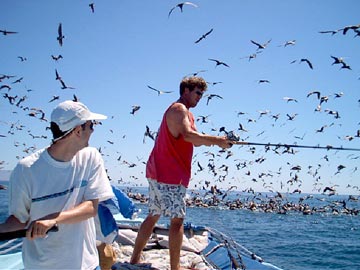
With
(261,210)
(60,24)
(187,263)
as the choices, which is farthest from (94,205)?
(261,210)

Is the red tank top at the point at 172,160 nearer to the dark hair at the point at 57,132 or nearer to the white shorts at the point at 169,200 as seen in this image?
the white shorts at the point at 169,200

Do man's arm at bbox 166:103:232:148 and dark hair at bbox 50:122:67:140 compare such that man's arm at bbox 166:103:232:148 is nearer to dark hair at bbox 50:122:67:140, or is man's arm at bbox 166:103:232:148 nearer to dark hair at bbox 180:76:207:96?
dark hair at bbox 180:76:207:96

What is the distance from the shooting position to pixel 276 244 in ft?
80.6

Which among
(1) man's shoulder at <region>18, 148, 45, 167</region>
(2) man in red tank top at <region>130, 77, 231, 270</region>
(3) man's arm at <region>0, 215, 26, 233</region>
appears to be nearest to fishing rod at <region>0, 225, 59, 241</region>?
(3) man's arm at <region>0, 215, 26, 233</region>

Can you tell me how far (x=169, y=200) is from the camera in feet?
13.0

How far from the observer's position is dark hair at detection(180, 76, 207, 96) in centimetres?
419

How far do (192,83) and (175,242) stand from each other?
1.80 meters

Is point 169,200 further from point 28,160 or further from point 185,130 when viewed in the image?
point 28,160

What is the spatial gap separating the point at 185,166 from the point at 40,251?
2225 mm

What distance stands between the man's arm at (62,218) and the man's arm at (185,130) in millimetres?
1831

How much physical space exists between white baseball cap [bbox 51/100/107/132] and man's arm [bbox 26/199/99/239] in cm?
46

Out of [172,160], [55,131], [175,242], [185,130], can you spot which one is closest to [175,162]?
[172,160]

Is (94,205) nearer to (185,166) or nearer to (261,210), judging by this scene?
(185,166)

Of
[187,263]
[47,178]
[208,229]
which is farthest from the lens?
[208,229]
